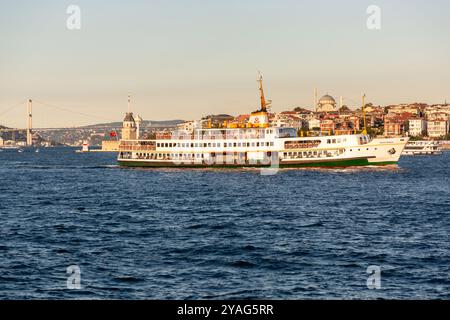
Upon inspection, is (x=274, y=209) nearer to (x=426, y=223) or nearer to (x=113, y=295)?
(x=426, y=223)

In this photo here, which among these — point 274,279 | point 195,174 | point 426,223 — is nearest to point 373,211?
point 426,223

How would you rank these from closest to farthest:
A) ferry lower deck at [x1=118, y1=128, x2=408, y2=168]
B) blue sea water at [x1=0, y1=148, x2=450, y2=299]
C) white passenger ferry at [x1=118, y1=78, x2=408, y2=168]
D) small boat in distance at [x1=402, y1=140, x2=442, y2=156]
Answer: blue sea water at [x1=0, y1=148, x2=450, y2=299] → ferry lower deck at [x1=118, y1=128, x2=408, y2=168] → white passenger ferry at [x1=118, y1=78, x2=408, y2=168] → small boat in distance at [x1=402, y1=140, x2=442, y2=156]

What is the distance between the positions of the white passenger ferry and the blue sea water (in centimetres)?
2969

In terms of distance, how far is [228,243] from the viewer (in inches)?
1173

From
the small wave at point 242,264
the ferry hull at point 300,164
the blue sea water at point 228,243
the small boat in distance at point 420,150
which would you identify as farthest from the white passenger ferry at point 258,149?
the small boat in distance at point 420,150

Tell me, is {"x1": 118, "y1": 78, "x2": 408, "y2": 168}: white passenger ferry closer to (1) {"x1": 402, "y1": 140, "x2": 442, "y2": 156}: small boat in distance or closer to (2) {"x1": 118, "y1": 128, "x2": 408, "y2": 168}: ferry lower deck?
(2) {"x1": 118, "y1": 128, "x2": 408, "y2": 168}: ferry lower deck

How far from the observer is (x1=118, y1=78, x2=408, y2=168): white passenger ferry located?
293ft

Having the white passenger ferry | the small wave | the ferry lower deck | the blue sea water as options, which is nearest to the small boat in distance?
the white passenger ferry

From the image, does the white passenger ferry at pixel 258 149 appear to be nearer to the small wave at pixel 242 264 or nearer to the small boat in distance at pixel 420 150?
the small wave at pixel 242 264

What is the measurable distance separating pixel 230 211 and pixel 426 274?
2111cm

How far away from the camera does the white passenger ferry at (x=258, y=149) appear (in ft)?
293

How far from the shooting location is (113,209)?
45.9m

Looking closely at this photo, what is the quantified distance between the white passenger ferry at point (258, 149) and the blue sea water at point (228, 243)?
29687 mm
